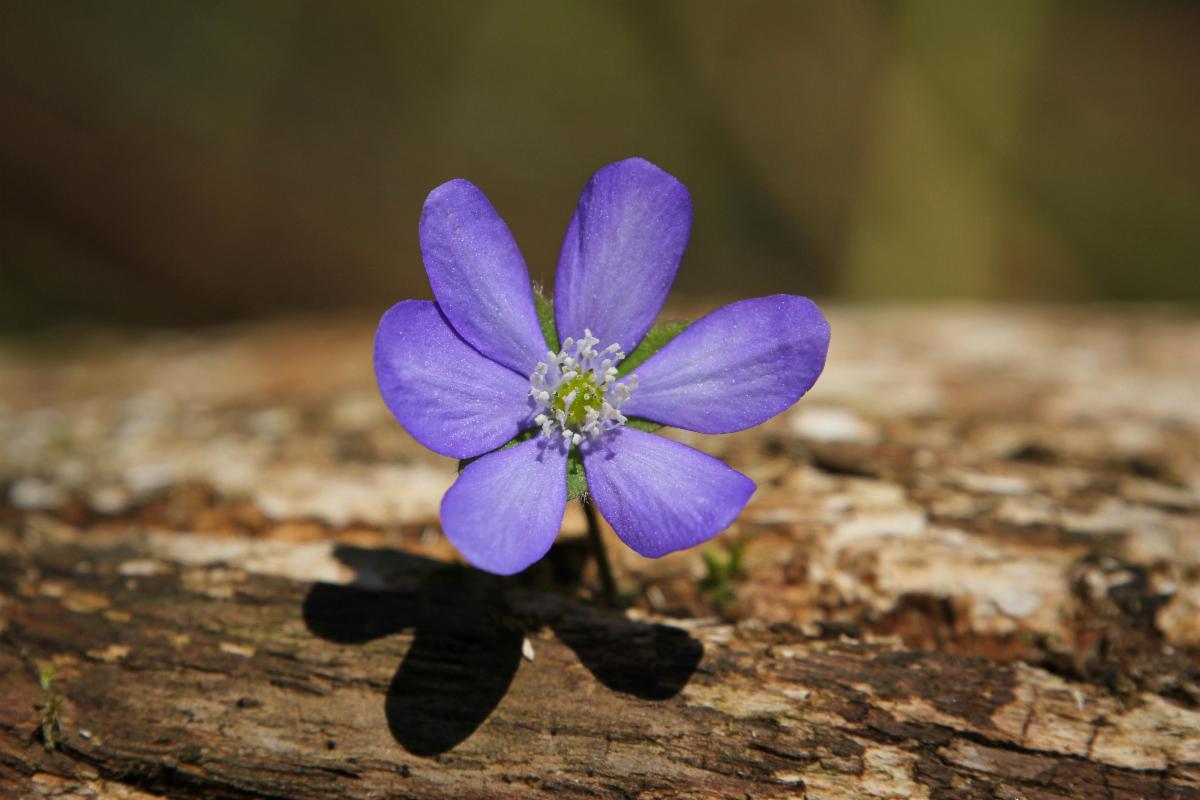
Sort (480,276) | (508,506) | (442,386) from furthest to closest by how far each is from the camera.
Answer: (480,276), (442,386), (508,506)

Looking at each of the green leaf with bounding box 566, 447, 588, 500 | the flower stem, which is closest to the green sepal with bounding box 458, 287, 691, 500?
the green leaf with bounding box 566, 447, 588, 500

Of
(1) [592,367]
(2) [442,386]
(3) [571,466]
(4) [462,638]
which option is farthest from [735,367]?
(4) [462,638]

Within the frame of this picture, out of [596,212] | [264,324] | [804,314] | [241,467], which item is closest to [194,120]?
[264,324]

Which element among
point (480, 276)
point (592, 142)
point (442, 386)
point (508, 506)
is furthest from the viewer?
point (592, 142)

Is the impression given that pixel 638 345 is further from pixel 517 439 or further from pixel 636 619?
pixel 636 619

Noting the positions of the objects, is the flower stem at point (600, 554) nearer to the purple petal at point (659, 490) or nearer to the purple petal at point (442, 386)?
the purple petal at point (659, 490)

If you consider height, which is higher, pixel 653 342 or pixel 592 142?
pixel 592 142

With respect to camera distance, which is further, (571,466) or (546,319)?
(546,319)

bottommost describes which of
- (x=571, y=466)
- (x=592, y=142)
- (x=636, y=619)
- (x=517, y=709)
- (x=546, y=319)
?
(x=517, y=709)
